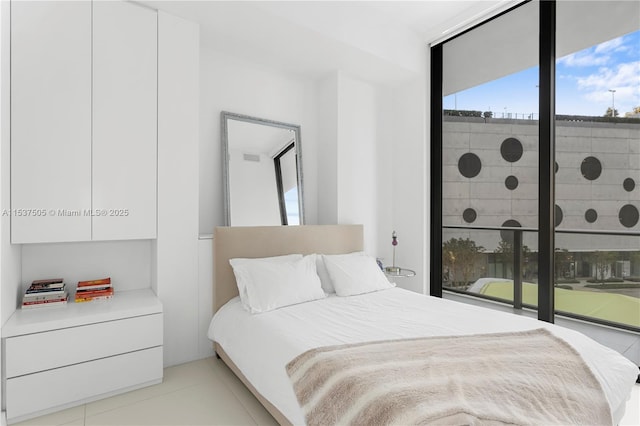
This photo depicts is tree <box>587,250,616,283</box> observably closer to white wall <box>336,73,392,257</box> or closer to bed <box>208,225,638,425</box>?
bed <box>208,225,638,425</box>

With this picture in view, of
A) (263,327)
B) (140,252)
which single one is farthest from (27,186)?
(263,327)

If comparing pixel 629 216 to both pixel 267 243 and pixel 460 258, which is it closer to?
pixel 460 258

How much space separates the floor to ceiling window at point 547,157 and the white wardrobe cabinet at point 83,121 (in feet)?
9.51

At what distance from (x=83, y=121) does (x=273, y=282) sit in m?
1.65

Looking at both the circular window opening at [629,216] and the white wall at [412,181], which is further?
the white wall at [412,181]

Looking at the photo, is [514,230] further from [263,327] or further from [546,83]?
[263,327]

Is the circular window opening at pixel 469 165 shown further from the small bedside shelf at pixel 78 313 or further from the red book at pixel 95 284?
the red book at pixel 95 284

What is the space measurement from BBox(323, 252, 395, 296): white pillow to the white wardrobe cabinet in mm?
1436

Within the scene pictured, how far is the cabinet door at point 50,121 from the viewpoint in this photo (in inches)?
79.4

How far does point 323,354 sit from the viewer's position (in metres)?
1.54

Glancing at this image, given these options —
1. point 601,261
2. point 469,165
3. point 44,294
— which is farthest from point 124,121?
point 601,261

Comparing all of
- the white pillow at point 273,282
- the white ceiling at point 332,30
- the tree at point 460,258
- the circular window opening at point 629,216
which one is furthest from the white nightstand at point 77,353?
the circular window opening at point 629,216

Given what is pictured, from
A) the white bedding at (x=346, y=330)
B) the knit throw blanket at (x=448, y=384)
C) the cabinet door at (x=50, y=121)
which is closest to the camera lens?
the knit throw blanket at (x=448, y=384)

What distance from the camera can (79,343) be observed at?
2.01 m
